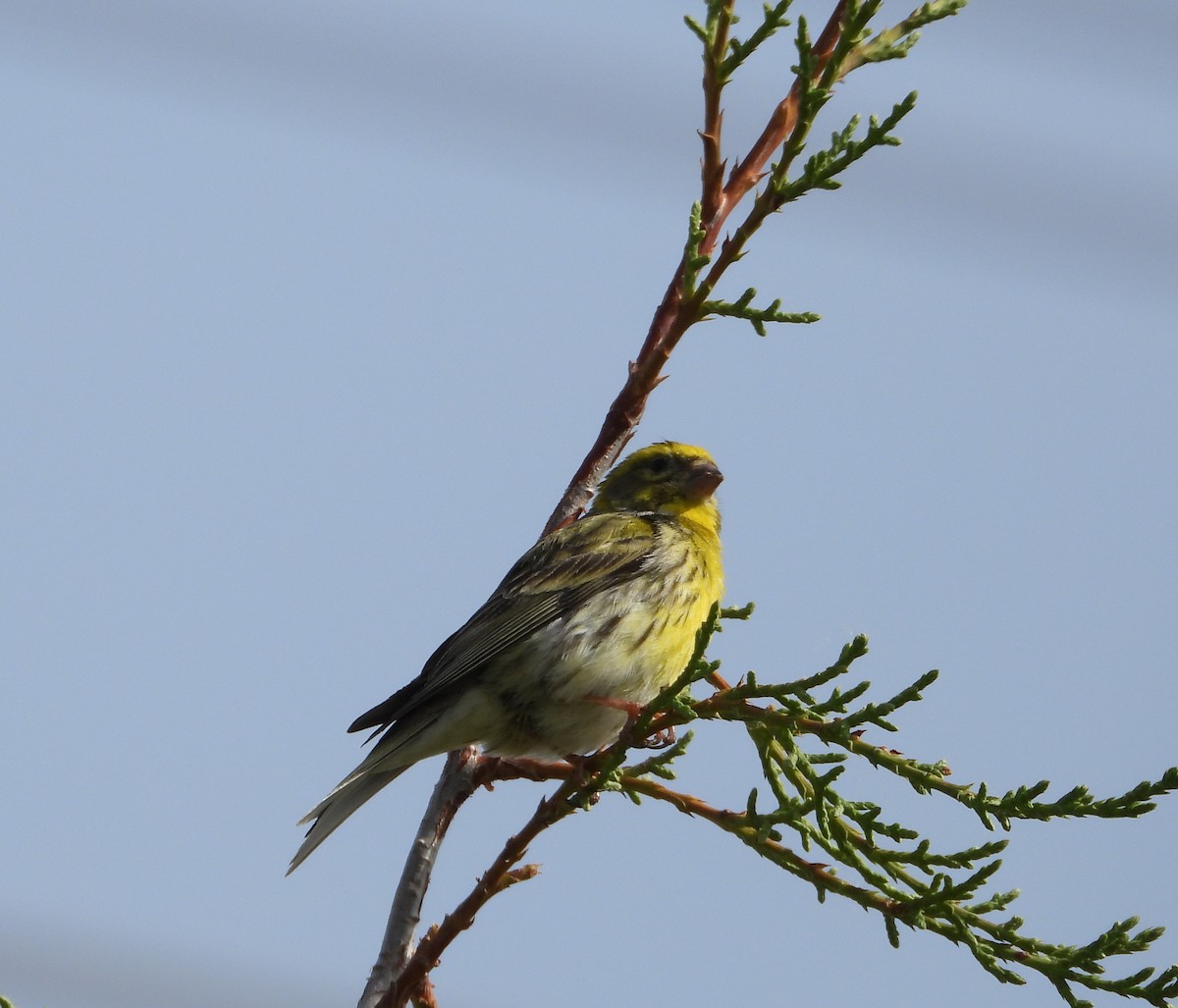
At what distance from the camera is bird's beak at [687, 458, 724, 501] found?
20.6 ft

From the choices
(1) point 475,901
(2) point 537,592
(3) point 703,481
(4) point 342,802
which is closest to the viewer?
(1) point 475,901

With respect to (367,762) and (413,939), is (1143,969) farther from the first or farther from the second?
(367,762)

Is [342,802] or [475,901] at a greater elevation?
[342,802]

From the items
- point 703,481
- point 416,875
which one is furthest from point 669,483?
point 416,875

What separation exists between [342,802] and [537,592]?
3.76 ft

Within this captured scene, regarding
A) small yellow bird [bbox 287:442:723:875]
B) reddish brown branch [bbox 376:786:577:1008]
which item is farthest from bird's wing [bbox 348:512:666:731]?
reddish brown branch [bbox 376:786:577:1008]

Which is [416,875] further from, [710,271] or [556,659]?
[710,271]

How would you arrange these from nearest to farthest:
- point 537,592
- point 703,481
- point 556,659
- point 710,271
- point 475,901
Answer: point 475,901 → point 710,271 → point 556,659 → point 537,592 → point 703,481

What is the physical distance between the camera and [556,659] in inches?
204

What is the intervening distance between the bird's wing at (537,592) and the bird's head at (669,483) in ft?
1.32

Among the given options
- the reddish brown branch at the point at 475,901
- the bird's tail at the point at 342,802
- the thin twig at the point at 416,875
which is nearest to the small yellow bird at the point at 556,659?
the bird's tail at the point at 342,802

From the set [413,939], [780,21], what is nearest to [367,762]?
[413,939]

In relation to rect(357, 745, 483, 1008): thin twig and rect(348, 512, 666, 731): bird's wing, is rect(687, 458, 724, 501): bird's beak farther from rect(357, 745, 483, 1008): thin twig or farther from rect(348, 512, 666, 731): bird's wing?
rect(357, 745, 483, 1008): thin twig

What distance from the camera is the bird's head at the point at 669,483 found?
20.6 ft
